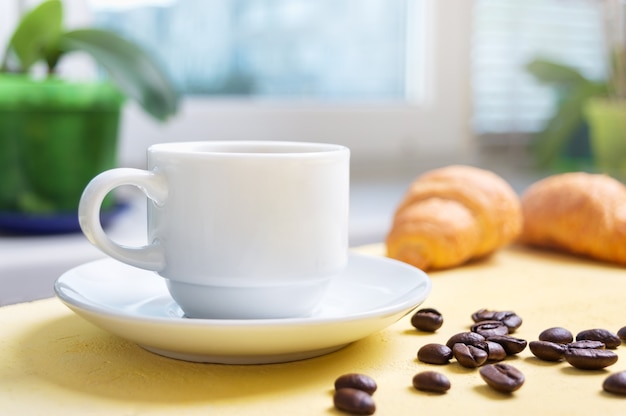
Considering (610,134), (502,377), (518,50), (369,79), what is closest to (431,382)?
(502,377)

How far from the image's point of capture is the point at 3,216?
0.98 metres

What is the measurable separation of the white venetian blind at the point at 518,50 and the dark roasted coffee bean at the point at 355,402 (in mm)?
1399

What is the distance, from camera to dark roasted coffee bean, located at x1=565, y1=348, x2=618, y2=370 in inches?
20.4

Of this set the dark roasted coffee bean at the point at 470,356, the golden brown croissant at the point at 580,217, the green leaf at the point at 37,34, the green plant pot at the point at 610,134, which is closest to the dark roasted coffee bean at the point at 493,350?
the dark roasted coffee bean at the point at 470,356

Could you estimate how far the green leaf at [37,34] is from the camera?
981 mm

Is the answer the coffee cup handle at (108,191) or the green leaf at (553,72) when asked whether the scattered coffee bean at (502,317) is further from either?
the green leaf at (553,72)

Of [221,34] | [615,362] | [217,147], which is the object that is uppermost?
[221,34]

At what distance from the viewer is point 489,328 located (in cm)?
59

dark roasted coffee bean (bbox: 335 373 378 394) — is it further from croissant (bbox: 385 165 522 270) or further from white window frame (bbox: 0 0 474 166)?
white window frame (bbox: 0 0 474 166)

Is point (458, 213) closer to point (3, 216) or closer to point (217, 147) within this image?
point (217, 147)

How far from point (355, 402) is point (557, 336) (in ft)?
0.64

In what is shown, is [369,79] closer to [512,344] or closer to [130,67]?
[130,67]

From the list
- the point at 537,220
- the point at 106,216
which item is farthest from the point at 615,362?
the point at 106,216

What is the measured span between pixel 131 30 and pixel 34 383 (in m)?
0.98
